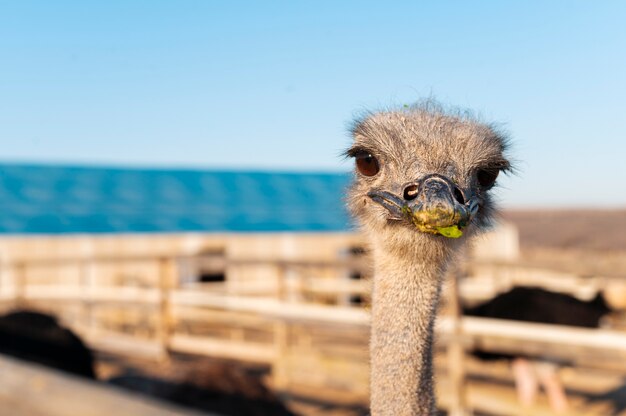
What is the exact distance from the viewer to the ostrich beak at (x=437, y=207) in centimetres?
146

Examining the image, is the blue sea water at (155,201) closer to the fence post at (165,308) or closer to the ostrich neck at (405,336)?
the fence post at (165,308)

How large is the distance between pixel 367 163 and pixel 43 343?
138 inches

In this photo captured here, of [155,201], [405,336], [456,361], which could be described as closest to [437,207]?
[405,336]

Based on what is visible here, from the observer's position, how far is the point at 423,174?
157cm

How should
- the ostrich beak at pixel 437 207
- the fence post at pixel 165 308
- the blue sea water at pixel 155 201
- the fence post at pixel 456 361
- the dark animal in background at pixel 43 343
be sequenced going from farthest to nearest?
the blue sea water at pixel 155 201, the fence post at pixel 165 308, the fence post at pixel 456 361, the dark animal in background at pixel 43 343, the ostrich beak at pixel 437 207

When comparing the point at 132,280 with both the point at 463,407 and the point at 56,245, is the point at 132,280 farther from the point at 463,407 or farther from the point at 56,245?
the point at 463,407

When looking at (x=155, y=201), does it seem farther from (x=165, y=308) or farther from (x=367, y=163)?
(x=367, y=163)

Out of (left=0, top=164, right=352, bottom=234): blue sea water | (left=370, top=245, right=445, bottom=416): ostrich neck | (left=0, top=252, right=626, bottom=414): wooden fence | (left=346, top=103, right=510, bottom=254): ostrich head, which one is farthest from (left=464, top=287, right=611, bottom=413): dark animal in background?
(left=0, top=164, right=352, bottom=234): blue sea water

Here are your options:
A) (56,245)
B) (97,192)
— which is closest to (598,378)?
(56,245)

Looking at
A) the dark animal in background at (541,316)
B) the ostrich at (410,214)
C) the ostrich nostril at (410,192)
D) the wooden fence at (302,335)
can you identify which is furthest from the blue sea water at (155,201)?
the ostrich nostril at (410,192)

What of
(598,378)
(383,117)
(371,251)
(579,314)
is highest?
(383,117)

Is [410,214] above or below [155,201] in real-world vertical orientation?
below

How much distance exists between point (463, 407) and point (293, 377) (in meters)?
1.42

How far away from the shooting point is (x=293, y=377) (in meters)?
5.80
